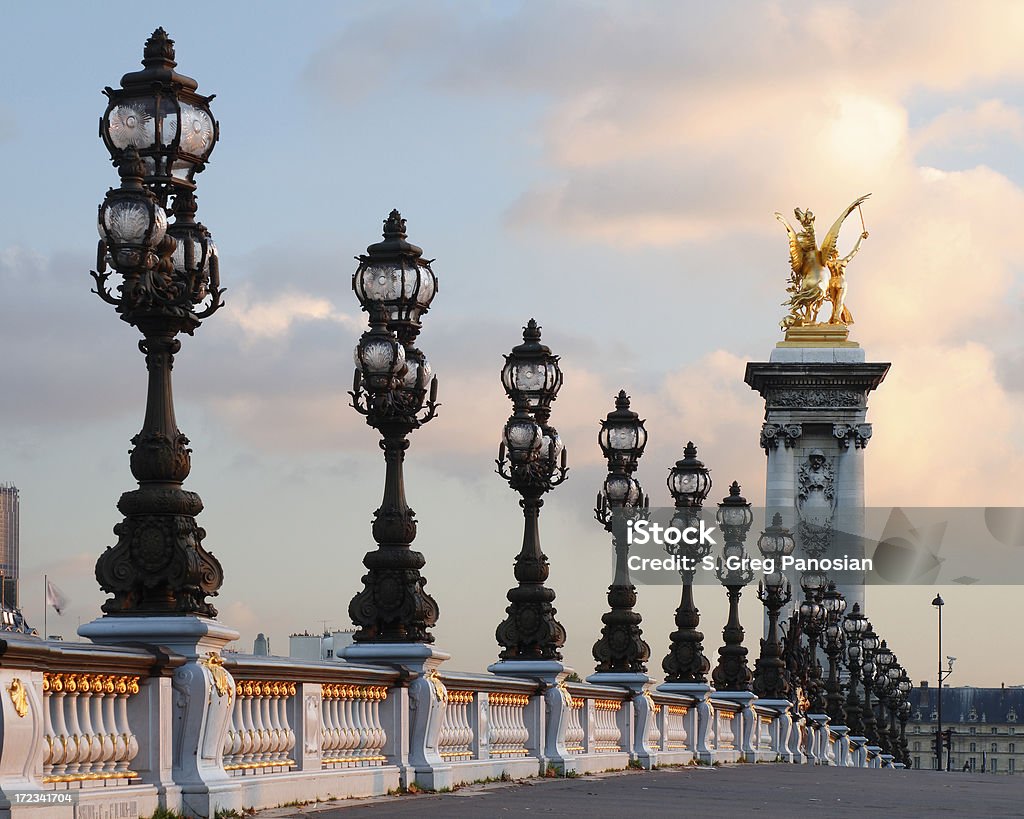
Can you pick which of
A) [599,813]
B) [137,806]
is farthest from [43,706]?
[599,813]

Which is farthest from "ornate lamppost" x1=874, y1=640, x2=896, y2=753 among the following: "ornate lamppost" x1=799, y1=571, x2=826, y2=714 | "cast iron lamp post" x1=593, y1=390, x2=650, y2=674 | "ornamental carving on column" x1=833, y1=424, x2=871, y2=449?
"cast iron lamp post" x1=593, y1=390, x2=650, y2=674

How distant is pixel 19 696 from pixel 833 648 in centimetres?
6408

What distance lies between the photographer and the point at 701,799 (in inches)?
968

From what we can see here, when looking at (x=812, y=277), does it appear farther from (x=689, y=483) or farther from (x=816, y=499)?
(x=689, y=483)

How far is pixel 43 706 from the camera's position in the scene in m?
14.1

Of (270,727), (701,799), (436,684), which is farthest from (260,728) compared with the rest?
(701,799)

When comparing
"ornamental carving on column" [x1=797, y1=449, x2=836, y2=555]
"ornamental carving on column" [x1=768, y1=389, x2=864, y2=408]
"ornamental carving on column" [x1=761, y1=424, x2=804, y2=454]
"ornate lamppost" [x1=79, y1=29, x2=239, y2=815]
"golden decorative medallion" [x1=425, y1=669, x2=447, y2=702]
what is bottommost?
"golden decorative medallion" [x1=425, y1=669, x2=447, y2=702]

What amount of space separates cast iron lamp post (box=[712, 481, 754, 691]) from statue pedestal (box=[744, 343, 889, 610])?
217 feet

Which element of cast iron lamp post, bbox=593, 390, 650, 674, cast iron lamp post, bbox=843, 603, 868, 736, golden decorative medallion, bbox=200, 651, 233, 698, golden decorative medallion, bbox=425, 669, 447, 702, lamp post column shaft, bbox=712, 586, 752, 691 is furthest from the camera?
cast iron lamp post, bbox=843, 603, 868, 736

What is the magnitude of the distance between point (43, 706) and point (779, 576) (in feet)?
134

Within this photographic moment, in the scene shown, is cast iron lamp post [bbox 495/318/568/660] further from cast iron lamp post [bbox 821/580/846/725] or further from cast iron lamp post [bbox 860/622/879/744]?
cast iron lamp post [bbox 860/622/879/744]

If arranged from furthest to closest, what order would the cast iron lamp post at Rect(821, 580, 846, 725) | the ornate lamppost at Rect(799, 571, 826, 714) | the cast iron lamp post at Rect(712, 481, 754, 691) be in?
1. the cast iron lamp post at Rect(821, 580, 846, 725)
2. the ornate lamppost at Rect(799, 571, 826, 714)
3. the cast iron lamp post at Rect(712, 481, 754, 691)

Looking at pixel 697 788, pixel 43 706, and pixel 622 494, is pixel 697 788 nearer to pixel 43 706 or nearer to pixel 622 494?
pixel 622 494

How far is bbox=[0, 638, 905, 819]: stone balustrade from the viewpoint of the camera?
14.3 m
